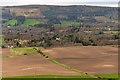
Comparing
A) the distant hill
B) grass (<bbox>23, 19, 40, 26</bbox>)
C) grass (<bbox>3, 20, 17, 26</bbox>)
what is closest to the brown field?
grass (<bbox>3, 20, 17, 26</bbox>)

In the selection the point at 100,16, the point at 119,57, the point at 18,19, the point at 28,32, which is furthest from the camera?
the point at 100,16

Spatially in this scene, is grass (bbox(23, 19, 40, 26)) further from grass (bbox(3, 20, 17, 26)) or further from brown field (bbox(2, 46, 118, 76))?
brown field (bbox(2, 46, 118, 76))

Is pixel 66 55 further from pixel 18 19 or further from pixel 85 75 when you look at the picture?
pixel 18 19

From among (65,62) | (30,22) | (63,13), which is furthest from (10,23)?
(65,62)

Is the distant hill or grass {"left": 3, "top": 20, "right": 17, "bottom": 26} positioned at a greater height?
the distant hill

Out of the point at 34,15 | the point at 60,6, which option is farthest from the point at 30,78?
the point at 60,6

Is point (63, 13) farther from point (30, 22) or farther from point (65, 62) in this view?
point (65, 62)

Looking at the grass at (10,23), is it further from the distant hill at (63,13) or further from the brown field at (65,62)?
the brown field at (65,62)

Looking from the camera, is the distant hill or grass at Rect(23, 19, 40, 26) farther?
the distant hill
